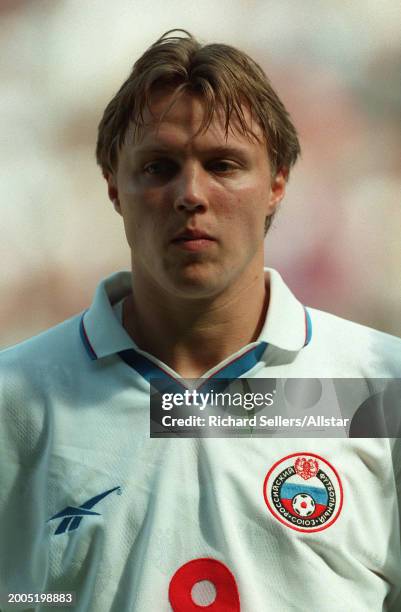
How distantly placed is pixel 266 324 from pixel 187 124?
0.27 metres

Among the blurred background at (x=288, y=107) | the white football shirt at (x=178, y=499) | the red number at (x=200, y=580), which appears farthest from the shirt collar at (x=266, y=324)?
the red number at (x=200, y=580)

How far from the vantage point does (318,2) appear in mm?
1065

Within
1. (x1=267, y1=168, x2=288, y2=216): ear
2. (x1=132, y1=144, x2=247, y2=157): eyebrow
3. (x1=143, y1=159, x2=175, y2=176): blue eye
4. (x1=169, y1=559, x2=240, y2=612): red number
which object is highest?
(x1=267, y1=168, x2=288, y2=216): ear

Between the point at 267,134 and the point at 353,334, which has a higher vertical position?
the point at 267,134

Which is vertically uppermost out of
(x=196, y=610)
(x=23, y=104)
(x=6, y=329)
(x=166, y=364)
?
(x=23, y=104)

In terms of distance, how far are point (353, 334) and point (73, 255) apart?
457 millimetres

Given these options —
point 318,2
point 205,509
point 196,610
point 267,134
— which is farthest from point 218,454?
point 318,2

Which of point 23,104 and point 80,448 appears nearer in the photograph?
point 80,448

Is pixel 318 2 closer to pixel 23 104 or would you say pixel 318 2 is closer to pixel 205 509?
pixel 23 104

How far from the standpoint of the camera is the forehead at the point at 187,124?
886 mm

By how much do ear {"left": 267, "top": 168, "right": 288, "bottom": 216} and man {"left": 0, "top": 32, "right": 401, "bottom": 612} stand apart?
26mm

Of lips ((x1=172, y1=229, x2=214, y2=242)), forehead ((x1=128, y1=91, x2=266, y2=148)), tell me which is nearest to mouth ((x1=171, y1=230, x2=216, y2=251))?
lips ((x1=172, y1=229, x2=214, y2=242))

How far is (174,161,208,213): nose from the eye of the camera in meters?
0.86

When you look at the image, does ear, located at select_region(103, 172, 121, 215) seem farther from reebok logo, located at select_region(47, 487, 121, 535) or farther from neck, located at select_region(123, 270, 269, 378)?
reebok logo, located at select_region(47, 487, 121, 535)
